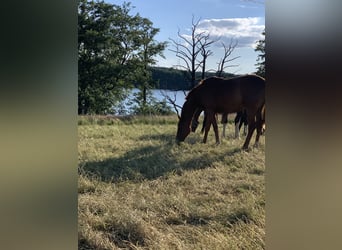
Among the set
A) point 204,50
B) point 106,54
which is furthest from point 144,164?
point 106,54

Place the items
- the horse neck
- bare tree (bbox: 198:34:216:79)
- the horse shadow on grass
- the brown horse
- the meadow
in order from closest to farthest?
1. the meadow
2. the horse shadow on grass
3. the brown horse
4. the horse neck
5. bare tree (bbox: 198:34:216:79)

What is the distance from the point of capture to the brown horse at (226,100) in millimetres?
4465

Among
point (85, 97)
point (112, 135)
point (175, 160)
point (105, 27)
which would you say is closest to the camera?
point (175, 160)

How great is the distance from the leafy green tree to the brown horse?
33.2 ft

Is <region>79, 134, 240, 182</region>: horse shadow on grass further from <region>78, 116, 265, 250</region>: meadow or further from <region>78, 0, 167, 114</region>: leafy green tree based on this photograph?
<region>78, 0, 167, 114</region>: leafy green tree

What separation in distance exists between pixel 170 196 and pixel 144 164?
941 millimetres

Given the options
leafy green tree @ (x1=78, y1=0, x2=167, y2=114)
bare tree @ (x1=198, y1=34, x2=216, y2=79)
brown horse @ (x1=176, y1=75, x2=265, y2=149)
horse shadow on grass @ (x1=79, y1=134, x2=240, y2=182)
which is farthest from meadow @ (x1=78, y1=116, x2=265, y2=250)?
leafy green tree @ (x1=78, y1=0, x2=167, y2=114)

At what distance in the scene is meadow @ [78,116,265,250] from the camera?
1661mm

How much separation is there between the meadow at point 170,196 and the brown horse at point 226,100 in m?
0.43
